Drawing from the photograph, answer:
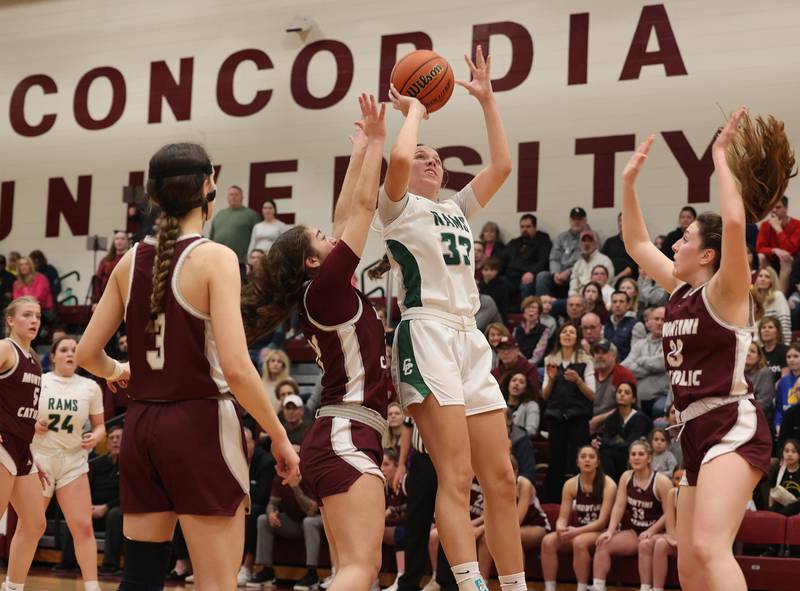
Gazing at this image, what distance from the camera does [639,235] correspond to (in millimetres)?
4984

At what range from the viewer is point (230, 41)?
1773 centimetres

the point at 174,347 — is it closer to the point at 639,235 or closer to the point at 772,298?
the point at 639,235

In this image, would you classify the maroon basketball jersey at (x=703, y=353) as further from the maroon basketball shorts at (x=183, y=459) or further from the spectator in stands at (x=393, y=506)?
the spectator in stands at (x=393, y=506)

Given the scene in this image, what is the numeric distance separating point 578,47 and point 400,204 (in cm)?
1145

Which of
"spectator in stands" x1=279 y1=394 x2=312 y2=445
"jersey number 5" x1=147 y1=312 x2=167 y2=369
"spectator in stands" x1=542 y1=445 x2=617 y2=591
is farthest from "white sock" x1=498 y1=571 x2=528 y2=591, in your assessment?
"spectator in stands" x1=279 y1=394 x2=312 y2=445

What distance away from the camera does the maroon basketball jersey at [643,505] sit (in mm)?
9102

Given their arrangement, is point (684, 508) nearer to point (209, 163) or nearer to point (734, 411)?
point (734, 411)

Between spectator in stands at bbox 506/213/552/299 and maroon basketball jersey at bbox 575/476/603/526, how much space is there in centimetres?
534

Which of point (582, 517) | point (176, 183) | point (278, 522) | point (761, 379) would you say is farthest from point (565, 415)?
point (176, 183)

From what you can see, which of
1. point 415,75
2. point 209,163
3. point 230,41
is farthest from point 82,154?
point 209,163

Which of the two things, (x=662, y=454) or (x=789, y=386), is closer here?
(x=662, y=454)

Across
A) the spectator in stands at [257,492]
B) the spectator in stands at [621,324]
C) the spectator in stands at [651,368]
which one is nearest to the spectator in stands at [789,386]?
the spectator in stands at [651,368]

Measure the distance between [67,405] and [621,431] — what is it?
17.1 feet

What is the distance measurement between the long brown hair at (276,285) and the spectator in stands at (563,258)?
10.1 metres
